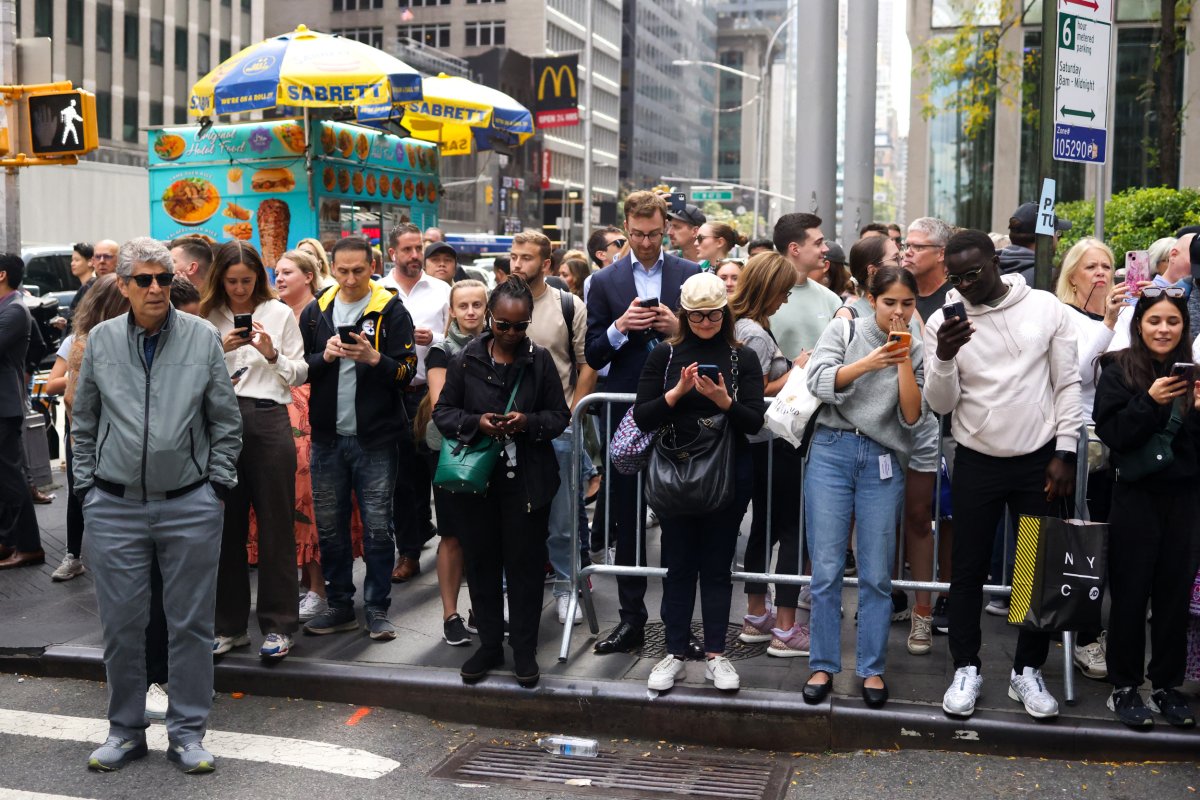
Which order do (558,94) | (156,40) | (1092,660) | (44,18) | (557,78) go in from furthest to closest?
1. (156,40)
2. (44,18)
3. (557,78)
4. (558,94)
5. (1092,660)

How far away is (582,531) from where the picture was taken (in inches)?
298

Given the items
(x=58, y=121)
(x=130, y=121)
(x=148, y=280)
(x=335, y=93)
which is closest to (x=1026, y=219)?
(x=148, y=280)

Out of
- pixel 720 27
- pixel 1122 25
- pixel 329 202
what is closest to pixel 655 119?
pixel 720 27

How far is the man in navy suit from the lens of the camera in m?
6.72

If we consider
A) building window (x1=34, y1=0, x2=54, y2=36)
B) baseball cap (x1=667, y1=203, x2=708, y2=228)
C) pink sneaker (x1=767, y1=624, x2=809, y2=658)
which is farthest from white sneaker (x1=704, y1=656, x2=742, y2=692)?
building window (x1=34, y1=0, x2=54, y2=36)

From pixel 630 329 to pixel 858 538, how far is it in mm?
1649

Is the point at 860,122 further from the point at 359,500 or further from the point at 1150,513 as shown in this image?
the point at 1150,513

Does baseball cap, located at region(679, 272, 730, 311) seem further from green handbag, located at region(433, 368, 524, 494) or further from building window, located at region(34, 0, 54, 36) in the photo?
building window, located at region(34, 0, 54, 36)

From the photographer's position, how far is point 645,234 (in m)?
7.00

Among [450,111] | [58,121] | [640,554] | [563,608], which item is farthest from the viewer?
[450,111]

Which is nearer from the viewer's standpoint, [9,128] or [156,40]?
[9,128]

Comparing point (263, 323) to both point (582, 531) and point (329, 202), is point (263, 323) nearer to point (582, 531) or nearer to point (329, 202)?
point (582, 531)

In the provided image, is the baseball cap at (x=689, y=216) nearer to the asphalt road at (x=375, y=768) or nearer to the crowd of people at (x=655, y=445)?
the crowd of people at (x=655, y=445)

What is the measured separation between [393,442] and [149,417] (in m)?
1.72
